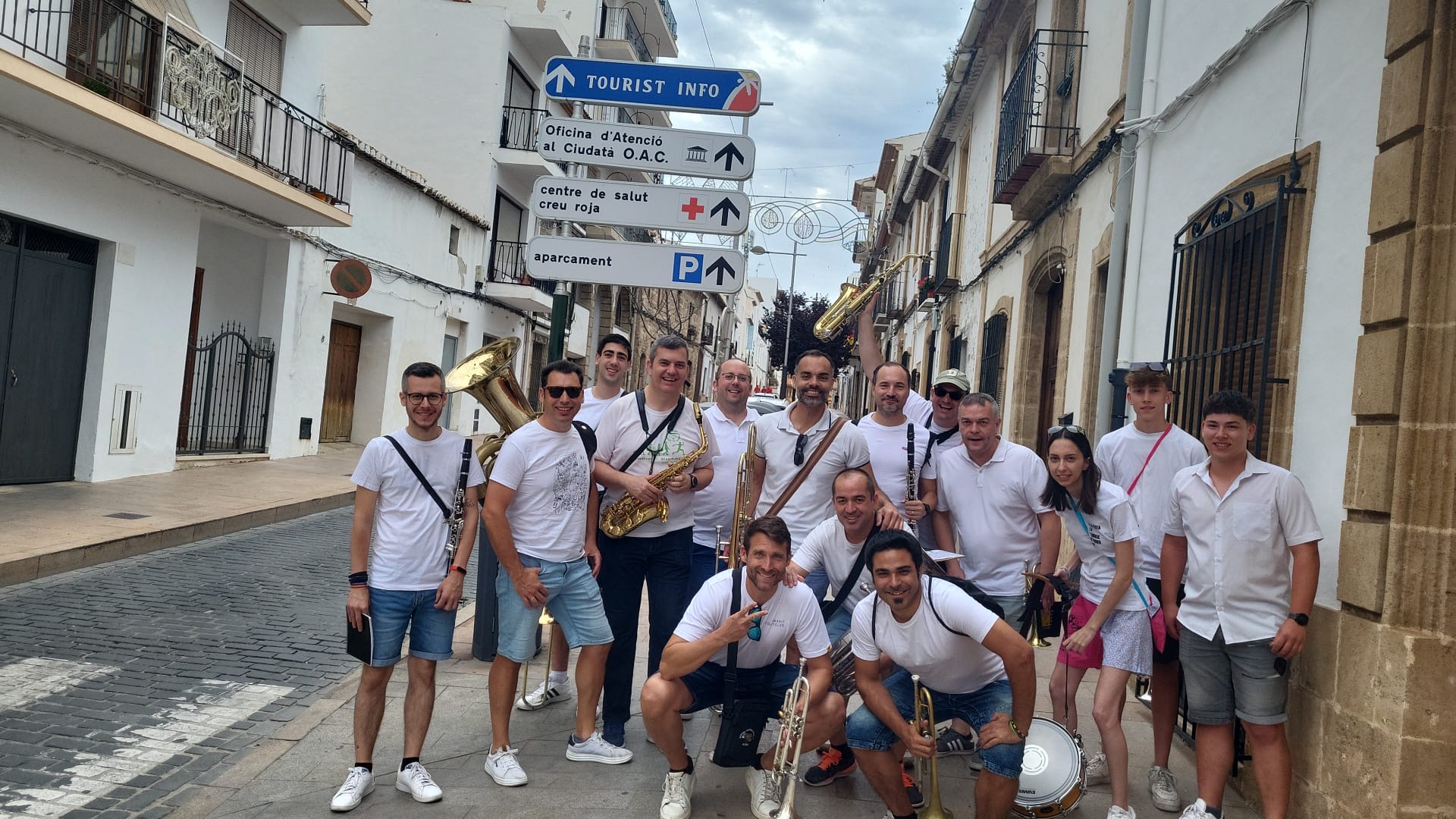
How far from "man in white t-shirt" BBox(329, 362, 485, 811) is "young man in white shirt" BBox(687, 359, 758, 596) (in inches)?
51.6

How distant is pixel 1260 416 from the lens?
4434mm

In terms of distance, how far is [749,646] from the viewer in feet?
12.9

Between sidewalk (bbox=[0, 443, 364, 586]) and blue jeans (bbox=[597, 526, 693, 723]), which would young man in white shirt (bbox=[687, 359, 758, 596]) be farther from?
sidewalk (bbox=[0, 443, 364, 586])

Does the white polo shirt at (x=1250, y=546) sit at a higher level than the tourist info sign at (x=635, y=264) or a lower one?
lower

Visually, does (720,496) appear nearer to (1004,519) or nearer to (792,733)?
(1004,519)

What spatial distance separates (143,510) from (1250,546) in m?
9.31

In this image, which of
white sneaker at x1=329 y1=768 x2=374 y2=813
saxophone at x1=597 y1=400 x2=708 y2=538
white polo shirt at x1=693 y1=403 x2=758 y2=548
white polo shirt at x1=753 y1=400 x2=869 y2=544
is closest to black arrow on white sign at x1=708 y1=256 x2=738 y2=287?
white polo shirt at x1=693 y1=403 x2=758 y2=548

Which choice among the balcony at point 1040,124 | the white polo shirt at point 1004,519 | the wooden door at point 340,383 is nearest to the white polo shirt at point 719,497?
the white polo shirt at point 1004,519

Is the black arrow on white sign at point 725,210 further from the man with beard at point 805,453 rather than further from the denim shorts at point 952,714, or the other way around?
the denim shorts at point 952,714

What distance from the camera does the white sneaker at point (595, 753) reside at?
4250mm

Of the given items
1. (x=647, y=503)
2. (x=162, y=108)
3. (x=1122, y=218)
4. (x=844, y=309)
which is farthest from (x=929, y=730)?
(x=162, y=108)

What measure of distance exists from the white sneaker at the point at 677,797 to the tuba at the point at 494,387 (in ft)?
5.25

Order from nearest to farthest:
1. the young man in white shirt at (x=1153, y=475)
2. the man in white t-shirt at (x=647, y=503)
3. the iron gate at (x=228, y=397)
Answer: the young man in white shirt at (x=1153, y=475), the man in white t-shirt at (x=647, y=503), the iron gate at (x=228, y=397)

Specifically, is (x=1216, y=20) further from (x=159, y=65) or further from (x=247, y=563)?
(x=159, y=65)
